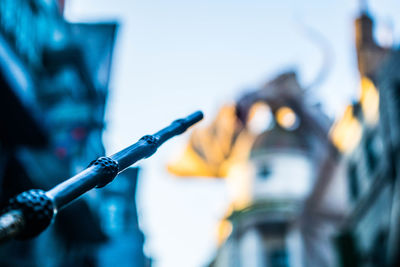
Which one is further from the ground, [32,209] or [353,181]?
[353,181]

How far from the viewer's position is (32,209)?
10.8 ft

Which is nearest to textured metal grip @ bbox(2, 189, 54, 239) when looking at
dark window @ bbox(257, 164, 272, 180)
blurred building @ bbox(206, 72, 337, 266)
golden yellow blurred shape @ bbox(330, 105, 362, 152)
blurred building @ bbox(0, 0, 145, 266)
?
blurred building @ bbox(0, 0, 145, 266)

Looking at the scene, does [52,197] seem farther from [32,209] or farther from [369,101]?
[369,101]

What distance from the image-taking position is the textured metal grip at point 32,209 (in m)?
3.30

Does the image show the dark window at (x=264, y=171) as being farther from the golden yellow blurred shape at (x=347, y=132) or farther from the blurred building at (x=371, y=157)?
the blurred building at (x=371, y=157)

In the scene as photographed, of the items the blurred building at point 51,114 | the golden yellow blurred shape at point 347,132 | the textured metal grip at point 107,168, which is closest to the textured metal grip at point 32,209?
the textured metal grip at point 107,168

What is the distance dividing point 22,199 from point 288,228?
143ft

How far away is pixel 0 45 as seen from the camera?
45.1 feet

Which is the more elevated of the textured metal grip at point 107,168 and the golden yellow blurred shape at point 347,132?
the golden yellow blurred shape at point 347,132

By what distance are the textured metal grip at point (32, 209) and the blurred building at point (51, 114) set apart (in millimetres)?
9961

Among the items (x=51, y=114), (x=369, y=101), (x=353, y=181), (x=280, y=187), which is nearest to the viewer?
(x=51, y=114)

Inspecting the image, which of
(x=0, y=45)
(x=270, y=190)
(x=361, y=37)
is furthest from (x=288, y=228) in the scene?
(x=0, y=45)

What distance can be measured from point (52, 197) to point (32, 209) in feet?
0.39

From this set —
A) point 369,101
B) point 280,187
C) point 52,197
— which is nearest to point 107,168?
point 52,197
